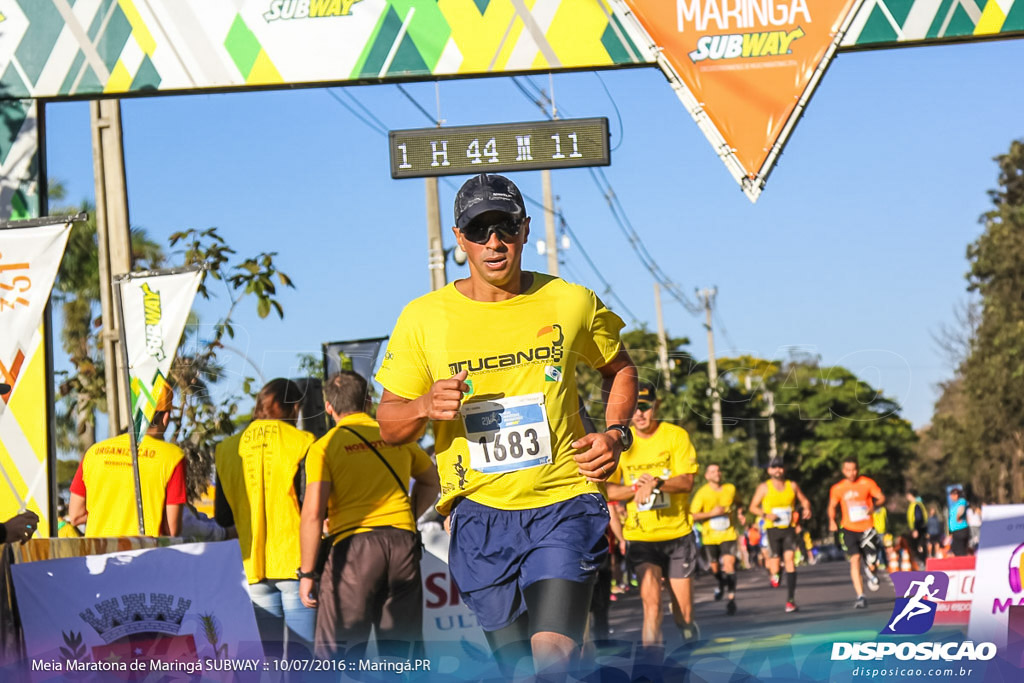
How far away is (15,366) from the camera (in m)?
7.77

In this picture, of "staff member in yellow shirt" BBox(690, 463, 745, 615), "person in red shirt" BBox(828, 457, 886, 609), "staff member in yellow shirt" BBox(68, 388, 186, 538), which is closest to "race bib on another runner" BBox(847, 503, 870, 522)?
"person in red shirt" BBox(828, 457, 886, 609)

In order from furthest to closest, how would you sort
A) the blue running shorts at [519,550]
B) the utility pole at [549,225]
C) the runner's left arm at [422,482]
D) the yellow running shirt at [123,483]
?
the utility pole at [549,225]
the yellow running shirt at [123,483]
the runner's left arm at [422,482]
the blue running shorts at [519,550]

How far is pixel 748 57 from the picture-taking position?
323 inches

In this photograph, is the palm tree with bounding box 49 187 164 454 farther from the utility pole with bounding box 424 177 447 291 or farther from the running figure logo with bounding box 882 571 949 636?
the running figure logo with bounding box 882 571 949 636

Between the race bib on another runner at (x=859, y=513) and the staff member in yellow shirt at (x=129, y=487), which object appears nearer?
the staff member in yellow shirt at (x=129, y=487)

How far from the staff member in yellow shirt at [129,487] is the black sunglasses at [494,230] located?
4.35m

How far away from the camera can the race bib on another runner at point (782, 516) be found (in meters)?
16.4

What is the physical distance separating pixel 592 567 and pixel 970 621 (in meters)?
2.91

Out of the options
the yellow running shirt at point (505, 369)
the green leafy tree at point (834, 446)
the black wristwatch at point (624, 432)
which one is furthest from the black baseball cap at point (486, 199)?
the green leafy tree at point (834, 446)

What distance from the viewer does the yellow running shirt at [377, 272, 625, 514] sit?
15.1 ft

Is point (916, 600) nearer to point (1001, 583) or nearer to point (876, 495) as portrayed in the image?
point (1001, 583)

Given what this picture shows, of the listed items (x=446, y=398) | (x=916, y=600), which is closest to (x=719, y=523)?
(x=916, y=600)

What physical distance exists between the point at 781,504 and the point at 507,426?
41.3 feet

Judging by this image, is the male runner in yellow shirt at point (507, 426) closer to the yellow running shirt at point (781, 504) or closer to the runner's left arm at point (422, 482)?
the runner's left arm at point (422, 482)
